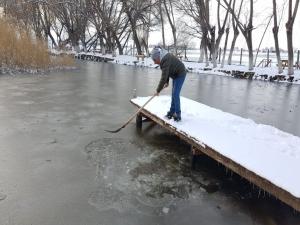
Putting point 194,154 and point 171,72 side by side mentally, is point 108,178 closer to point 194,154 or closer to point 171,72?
point 194,154

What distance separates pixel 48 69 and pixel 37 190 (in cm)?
1544

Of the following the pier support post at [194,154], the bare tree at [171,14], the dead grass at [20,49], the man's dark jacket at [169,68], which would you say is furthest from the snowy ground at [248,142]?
the bare tree at [171,14]

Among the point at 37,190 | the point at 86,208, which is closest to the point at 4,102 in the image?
the point at 37,190

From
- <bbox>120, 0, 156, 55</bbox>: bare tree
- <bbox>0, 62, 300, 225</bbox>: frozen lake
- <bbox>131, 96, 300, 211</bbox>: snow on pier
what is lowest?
<bbox>0, 62, 300, 225</bbox>: frozen lake

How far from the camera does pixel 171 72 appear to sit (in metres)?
6.02

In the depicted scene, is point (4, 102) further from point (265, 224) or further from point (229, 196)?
point (265, 224)

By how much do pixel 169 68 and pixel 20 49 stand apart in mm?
13142

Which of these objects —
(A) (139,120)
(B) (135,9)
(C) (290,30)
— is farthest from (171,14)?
(A) (139,120)

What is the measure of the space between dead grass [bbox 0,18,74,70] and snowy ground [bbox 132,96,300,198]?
40.3 ft

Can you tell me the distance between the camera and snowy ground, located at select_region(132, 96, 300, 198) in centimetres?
376

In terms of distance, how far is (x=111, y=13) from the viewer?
111 feet

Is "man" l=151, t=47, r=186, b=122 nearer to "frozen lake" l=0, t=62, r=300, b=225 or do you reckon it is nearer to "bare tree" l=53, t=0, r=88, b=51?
"frozen lake" l=0, t=62, r=300, b=225

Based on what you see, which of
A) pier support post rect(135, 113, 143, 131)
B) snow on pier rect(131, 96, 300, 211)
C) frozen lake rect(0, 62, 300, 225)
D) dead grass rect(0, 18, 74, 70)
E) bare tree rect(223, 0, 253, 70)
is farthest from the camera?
bare tree rect(223, 0, 253, 70)

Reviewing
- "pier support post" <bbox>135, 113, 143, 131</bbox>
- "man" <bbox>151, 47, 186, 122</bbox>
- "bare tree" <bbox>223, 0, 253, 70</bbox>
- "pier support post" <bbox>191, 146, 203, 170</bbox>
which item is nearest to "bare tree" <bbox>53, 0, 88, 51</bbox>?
"bare tree" <bbox>223, 0, 253, 70</bbox>
